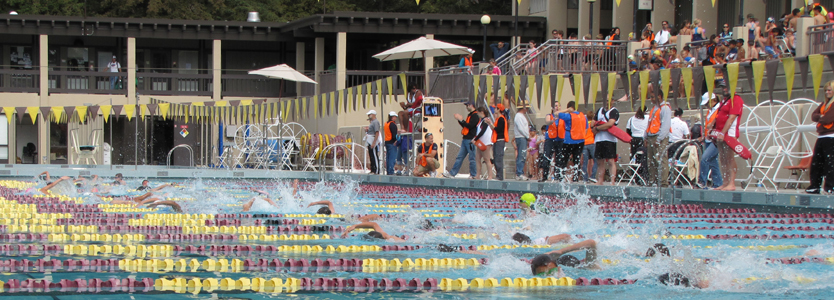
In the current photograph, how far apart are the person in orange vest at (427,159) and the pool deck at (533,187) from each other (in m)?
0.37

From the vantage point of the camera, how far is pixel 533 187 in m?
13.0

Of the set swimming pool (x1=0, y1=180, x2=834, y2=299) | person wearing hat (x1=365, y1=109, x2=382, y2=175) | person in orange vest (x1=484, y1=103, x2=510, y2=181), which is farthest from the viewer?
person wearing hat (x1=365, y1=109, x2=382, y2=175)

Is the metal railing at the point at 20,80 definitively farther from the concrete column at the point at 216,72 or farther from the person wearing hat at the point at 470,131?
the person wearing hat at the point at 470,131

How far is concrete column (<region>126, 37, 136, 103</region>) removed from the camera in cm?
2809

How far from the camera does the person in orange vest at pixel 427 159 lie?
15.2m

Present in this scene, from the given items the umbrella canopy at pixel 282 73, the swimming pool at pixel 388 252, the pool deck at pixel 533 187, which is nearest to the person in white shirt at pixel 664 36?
the pool deck at pixel 533 187

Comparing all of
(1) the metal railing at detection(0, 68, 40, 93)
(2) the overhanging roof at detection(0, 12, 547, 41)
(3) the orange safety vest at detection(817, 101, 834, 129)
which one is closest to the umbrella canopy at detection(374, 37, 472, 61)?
(3) the orange safety vest at detection(817, 101, 834, 129)

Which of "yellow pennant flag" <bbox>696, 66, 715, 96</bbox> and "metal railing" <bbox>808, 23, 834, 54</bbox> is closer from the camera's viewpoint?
"yellow pennant flag" <bbox>696, 66, 715, 96</bbox>

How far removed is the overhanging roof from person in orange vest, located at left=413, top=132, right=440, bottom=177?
42.7 feet

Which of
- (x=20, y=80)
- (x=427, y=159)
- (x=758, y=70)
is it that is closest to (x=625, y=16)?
(x=427, y=159)

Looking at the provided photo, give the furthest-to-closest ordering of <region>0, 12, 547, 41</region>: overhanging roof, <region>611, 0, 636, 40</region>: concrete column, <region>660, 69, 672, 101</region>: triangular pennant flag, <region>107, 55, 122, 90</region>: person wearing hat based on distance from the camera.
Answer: <region>107, 55, 122, 90</region>: person wearing hat → <region>0, 12, 547, 41</region>: overhanging roof → <region>611, 0, 636, 40</region>: concrete column → <region>660, 69, 672, 101</region>: triangular pennant flag

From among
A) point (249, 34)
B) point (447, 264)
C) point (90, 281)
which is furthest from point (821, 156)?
point (249, 34)

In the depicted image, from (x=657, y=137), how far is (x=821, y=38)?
390 cm

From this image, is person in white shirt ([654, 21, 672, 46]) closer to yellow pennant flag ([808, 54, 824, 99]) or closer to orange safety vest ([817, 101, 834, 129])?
yellow pennant flag ([808, 54, 824, 99])
